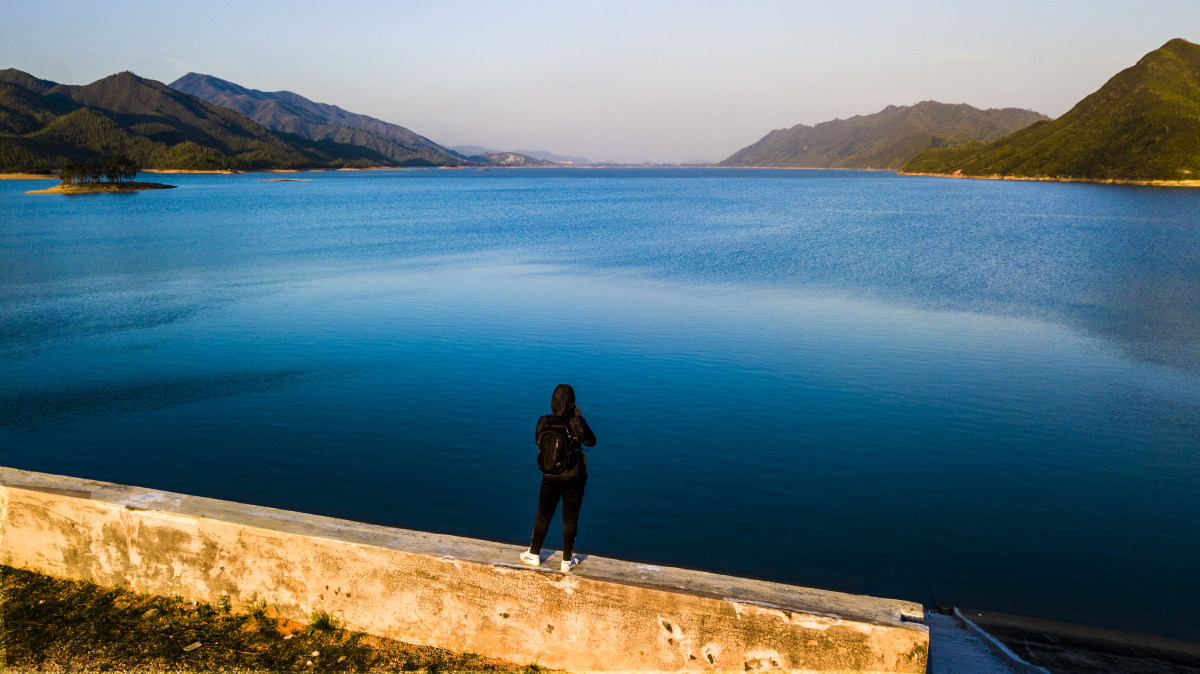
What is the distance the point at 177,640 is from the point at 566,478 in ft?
14.6

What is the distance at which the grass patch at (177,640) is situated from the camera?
6.72 meters

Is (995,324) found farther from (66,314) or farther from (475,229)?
(475,229)

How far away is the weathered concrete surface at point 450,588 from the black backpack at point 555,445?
3.45 feet

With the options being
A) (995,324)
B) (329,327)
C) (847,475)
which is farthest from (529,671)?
(995,324)

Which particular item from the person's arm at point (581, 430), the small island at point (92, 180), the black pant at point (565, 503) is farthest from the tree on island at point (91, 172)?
the person's arm at point (581, 430)

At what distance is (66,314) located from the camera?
29.6 meters

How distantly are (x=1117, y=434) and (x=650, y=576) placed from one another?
15967 mm

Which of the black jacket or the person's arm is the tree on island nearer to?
the black jacket

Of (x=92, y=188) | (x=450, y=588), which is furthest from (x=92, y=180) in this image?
(x=450, y=588)

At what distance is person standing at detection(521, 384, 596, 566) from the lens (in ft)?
23.1

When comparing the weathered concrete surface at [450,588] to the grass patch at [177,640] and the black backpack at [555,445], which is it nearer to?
the grass patch at [177,640]

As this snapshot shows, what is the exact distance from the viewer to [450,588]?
6.93 metres

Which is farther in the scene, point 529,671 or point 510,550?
point 510,550

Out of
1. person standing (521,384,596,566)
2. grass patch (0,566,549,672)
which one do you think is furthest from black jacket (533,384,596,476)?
grass patch (0,566,549,672)
